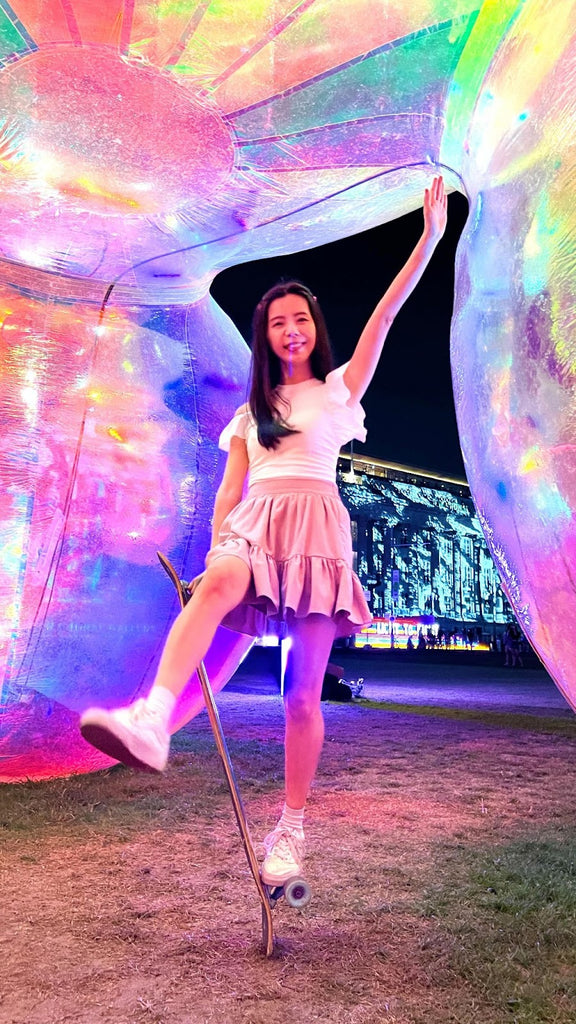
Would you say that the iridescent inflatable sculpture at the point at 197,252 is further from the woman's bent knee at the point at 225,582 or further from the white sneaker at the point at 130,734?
the white sneaker at the point at 130,734

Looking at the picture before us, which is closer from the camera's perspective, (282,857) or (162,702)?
(162,702)

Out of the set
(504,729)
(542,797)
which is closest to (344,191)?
(542,797)

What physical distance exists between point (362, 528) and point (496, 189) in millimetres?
41429

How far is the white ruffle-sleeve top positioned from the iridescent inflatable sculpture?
313mm

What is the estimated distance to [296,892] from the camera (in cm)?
192

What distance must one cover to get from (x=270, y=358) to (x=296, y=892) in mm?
1345

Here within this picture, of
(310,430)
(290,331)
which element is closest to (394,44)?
(290,331)

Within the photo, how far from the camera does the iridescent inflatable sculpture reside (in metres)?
1.81

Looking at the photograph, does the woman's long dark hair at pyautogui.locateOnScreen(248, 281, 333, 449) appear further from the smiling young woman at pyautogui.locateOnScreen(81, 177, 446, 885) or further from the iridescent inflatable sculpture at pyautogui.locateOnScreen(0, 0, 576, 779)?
the iridescent inflatable sculpture at pyautogui.locateOnScreen(0, 0, 576, 779)

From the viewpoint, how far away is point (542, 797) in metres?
3.83

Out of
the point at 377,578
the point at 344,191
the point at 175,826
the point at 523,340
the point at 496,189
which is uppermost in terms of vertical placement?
the point at 377,578

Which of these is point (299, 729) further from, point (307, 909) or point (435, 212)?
point (435, 212)

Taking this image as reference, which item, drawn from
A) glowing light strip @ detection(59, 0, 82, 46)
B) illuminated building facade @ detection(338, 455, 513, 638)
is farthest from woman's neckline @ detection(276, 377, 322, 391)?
illuminated building facade @ detection(338, 455, 513, 638)

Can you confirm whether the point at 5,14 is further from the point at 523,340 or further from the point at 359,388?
the point at 523,340
